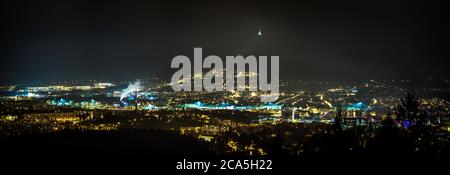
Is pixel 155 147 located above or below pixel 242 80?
below

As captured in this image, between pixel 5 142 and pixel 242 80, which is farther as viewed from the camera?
pixel 242 80

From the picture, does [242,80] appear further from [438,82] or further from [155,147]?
[155,147]

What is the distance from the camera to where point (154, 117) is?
111 ft

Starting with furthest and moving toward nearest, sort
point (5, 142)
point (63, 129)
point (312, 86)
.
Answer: point (312, 86), point (63, 129), point (5, 142)
